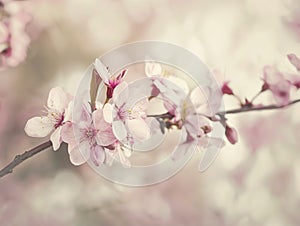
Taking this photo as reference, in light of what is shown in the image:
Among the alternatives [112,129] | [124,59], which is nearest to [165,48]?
[124,59]

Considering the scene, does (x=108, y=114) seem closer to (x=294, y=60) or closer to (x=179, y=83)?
(x=179, y=83)

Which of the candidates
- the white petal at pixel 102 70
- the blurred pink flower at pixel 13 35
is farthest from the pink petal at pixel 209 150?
the blurred pink flower at pixel 13 35

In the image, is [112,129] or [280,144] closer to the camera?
[112,129]

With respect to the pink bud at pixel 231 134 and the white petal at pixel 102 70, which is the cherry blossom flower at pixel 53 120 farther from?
the pink bud at pixel 231 134

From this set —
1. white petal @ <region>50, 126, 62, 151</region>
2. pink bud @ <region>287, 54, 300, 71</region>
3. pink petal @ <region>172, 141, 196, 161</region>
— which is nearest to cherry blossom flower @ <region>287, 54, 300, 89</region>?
pink bud @ <region>287, 54, 300, 71</region>

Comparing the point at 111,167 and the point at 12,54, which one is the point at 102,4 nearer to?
the point at 12,54

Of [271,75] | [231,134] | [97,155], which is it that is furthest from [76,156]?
[271,75]

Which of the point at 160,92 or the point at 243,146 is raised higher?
the point at 160,92

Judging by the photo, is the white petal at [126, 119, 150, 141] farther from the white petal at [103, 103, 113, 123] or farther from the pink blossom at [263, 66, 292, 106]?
the pink blossom at [263, 66, 292, 106]
